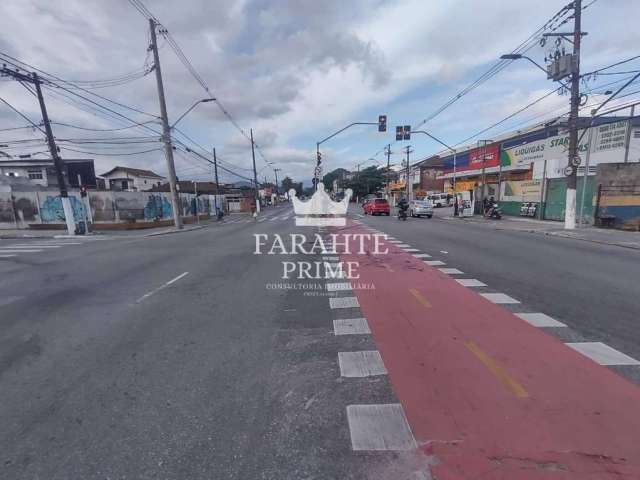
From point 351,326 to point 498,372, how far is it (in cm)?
192

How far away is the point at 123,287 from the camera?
686cm

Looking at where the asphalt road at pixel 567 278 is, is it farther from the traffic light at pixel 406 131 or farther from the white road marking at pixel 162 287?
the traffic light at pixel 406 131

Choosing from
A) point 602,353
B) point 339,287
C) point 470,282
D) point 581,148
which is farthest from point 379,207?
point 602,353

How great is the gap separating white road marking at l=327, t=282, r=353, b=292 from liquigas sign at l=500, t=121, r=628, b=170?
24637 millimetres

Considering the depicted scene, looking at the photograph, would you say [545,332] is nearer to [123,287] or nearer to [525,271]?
[525,271]

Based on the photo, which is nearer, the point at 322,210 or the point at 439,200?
the point at 322,210

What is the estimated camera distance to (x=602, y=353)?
3684 millimetres

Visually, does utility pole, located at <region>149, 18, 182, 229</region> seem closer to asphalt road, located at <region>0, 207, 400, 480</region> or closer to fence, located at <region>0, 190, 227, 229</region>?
fence, located at <region>0, 190, 227, 229</region>

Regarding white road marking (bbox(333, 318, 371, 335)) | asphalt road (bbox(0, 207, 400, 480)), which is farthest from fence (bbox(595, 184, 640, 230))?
asphalt road (bbox(0, 207, 400, 480))

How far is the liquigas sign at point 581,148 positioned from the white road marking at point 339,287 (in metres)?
24.6

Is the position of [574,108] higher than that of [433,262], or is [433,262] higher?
[574,108]

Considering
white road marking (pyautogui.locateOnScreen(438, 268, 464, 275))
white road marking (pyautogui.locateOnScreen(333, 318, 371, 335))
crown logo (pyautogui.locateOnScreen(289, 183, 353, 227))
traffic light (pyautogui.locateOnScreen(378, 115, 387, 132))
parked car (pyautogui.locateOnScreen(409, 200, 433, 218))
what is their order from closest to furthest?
white road marking (pyautogui.locateOnScreen(333, 318, 371, 335))
white road marking (pyautogui.locateOnScreen(438, 268, 464, 275))
traffic light (pyautogui.locateOnScreen(378, 115, 387, 132))
crown logo (pyautogui.locateOnScreen(289, 183, 353, 227))
parked car (pyautogui.locateOnScreen(409, 200, 433, 218))

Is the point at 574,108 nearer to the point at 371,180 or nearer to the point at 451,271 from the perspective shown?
the point at 451,271

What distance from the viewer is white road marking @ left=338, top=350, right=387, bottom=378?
3354 millimetres
